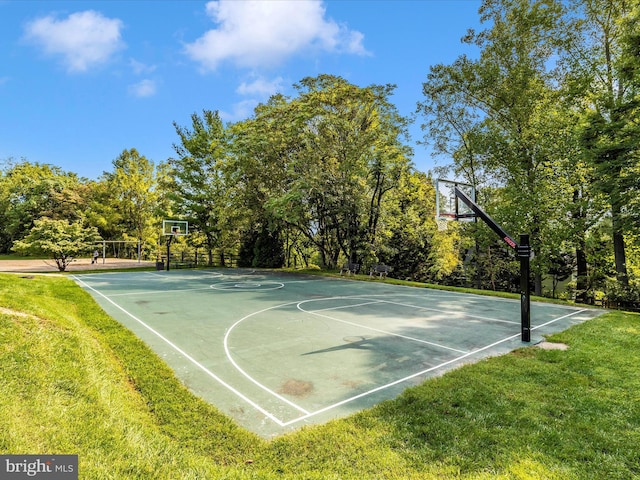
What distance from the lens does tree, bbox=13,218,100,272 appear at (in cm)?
1934

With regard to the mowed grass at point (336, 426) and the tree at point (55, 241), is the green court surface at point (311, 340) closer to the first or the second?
the mowed grass at point (336, 426)

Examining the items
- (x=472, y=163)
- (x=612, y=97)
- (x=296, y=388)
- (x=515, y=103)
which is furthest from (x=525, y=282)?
(x=472, y=163)

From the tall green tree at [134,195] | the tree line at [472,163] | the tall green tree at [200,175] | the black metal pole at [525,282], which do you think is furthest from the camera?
the tall green tree at [134,195]

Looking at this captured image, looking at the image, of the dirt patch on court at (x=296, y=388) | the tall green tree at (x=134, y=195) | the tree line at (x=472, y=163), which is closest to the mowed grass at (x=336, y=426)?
the dirt patch on court at (x=296, y=388)

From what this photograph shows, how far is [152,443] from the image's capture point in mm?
3035

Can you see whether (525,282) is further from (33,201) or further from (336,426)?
(33,201)

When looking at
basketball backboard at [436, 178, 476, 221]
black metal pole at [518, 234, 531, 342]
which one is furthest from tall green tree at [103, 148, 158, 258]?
black metal pole at [518, 234, 531, 342]

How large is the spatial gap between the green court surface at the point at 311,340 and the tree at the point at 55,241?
10710 mm

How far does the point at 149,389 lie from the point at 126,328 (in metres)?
3.47

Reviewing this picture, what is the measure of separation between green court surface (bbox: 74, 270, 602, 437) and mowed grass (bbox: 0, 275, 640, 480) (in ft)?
1.26

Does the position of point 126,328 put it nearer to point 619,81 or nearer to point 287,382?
point 287,382

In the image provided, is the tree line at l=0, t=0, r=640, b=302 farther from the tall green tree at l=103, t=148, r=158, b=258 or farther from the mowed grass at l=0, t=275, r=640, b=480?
the mowed grass at l=0, t=275, r=640, b=480

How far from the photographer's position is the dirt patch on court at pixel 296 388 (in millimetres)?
4199

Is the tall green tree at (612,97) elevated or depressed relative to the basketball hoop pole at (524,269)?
elevated
